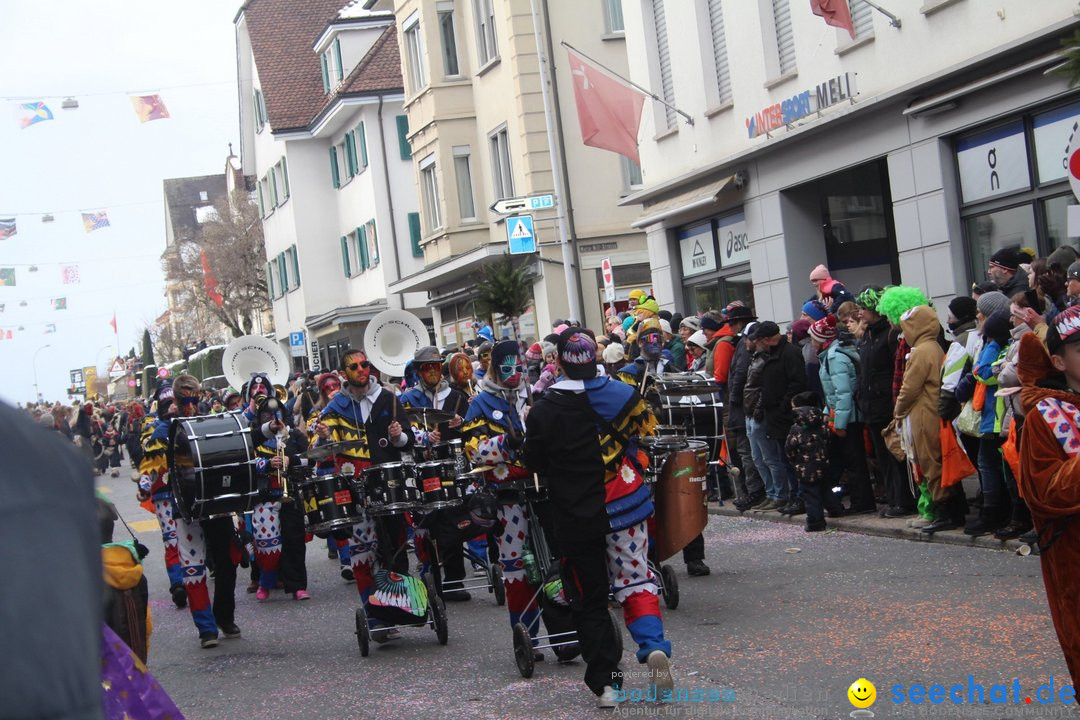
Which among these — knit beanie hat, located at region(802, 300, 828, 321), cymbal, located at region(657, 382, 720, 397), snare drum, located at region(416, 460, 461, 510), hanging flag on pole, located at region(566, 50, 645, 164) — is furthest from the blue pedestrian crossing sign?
snare drum, located at region(416, 460, 461, 510)

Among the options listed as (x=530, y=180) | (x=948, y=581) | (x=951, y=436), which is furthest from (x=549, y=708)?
(x=530, y=180)

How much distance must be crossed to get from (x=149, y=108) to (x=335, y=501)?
20420mm

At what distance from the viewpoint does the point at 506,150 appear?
30.9 m

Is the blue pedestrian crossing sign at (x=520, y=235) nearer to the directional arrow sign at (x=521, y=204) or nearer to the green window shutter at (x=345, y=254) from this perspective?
the directional arrow sign at (x=521, y=204)

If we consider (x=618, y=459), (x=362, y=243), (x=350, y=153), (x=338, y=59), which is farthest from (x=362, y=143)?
(x=618, y=459)

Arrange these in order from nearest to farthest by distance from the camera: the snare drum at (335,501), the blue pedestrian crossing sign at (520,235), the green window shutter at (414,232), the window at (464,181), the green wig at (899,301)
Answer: the snare drum at (335,501) < the green wig at (899,301) < the blue pedestrian crossing sign at (520,235) < the window at (464,181) < the green window shutter at (414,232)

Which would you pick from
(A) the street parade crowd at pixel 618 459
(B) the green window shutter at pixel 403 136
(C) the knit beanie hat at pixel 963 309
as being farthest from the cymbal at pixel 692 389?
(B) the green window shutter at pixel 403 136

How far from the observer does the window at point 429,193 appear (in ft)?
111

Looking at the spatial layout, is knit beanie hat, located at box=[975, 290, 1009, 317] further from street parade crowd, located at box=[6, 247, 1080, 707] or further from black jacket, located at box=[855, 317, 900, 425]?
black jacket, located at box=[855, 317, 900, 425]

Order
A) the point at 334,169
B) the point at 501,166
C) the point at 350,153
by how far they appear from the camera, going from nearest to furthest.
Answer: the point at 501,166
the point at 350,153
the point at 334,169

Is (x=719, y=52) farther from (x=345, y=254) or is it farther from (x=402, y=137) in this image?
(x=345, y=254)

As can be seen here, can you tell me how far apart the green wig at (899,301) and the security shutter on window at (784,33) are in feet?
27.2

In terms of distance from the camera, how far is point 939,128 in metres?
15.9

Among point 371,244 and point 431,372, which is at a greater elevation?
point 371,244
